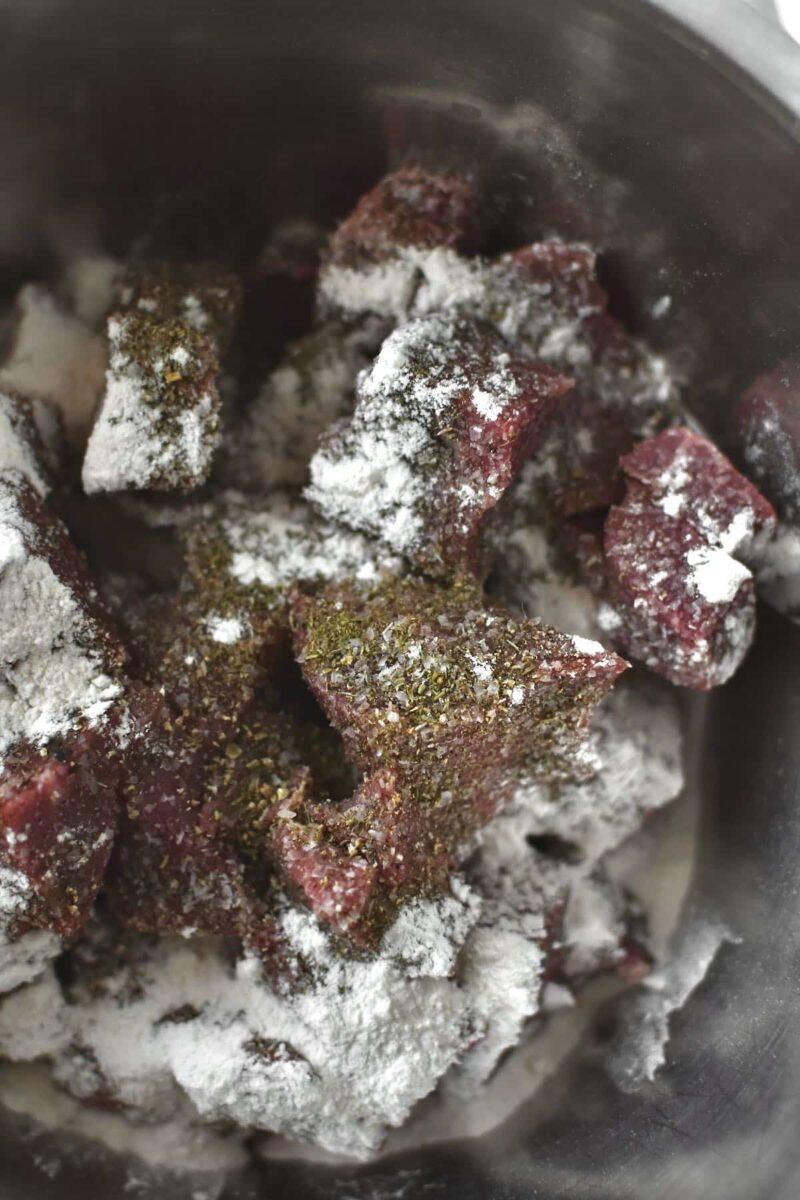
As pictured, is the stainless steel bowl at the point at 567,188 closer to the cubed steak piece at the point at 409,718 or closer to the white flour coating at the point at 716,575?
the white flour coating at the point at 716,575

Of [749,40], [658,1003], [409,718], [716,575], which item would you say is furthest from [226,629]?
[749,40]

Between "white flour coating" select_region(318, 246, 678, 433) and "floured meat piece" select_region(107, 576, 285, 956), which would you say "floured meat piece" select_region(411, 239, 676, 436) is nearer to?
"white flour coating" select_region(318, 246, 678, 433)

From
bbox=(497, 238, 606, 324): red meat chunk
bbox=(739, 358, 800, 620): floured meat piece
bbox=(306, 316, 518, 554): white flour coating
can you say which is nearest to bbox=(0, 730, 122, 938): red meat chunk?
bbox=(306, 316, 518, 554): white flour coating

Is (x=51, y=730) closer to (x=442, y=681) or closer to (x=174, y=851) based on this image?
(x=174, y=851)

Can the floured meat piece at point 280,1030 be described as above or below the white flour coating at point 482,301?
below

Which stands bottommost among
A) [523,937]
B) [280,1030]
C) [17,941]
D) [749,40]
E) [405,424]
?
[17,941]

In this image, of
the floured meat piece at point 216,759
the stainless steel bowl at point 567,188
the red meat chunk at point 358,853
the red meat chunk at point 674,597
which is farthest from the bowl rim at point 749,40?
the red meat chunk at point 358,853

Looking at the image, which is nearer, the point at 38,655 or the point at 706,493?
the point at 38,655
